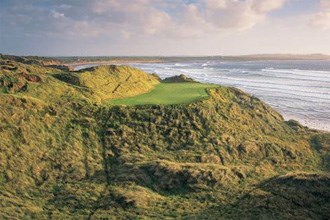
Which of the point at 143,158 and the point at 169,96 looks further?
the point at 169,96

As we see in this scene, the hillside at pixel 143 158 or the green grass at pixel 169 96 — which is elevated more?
the green grass at pixel 169 96

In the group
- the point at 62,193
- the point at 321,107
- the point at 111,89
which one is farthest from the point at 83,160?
the point at 321,107

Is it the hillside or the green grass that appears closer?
the hillside

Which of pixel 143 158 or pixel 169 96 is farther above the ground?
pixel 169 96

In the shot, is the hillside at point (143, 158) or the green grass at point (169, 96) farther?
the green grass at point (169, 96)

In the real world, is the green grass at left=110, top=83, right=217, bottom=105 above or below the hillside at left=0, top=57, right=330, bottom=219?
above
